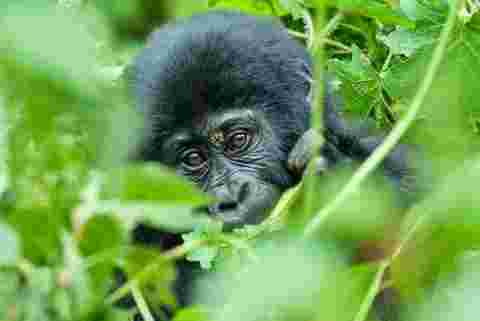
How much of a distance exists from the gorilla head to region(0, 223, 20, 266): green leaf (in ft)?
6.29

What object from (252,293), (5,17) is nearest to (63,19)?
(5,17)

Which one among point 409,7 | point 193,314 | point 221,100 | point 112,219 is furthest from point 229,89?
point 112,219

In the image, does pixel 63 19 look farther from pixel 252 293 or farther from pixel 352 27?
pixel 352 27

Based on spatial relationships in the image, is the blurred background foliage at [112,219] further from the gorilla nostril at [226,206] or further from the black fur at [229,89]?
the black fur at [229,89]

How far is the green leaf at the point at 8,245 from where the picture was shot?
78 centimetres

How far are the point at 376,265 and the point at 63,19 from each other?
522 millimetres

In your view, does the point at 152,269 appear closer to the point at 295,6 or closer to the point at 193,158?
the point at 193,158

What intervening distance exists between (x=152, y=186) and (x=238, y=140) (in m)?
2.07

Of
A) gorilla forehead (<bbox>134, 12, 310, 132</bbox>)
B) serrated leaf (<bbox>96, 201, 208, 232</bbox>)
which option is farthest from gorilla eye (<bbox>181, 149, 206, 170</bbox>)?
serrated leaf (<bbox>96, 201, 208, 232</bbox>)

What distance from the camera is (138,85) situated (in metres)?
2.82

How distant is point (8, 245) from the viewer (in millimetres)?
786

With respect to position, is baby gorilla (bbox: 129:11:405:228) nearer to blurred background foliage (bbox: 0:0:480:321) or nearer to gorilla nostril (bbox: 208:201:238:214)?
gorilla nostril (bbox: 208:201:238:214)

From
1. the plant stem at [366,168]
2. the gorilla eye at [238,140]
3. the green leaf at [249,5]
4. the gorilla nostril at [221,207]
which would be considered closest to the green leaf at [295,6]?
the green leaf at [249,5]

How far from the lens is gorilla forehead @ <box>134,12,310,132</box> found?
2.79 m
